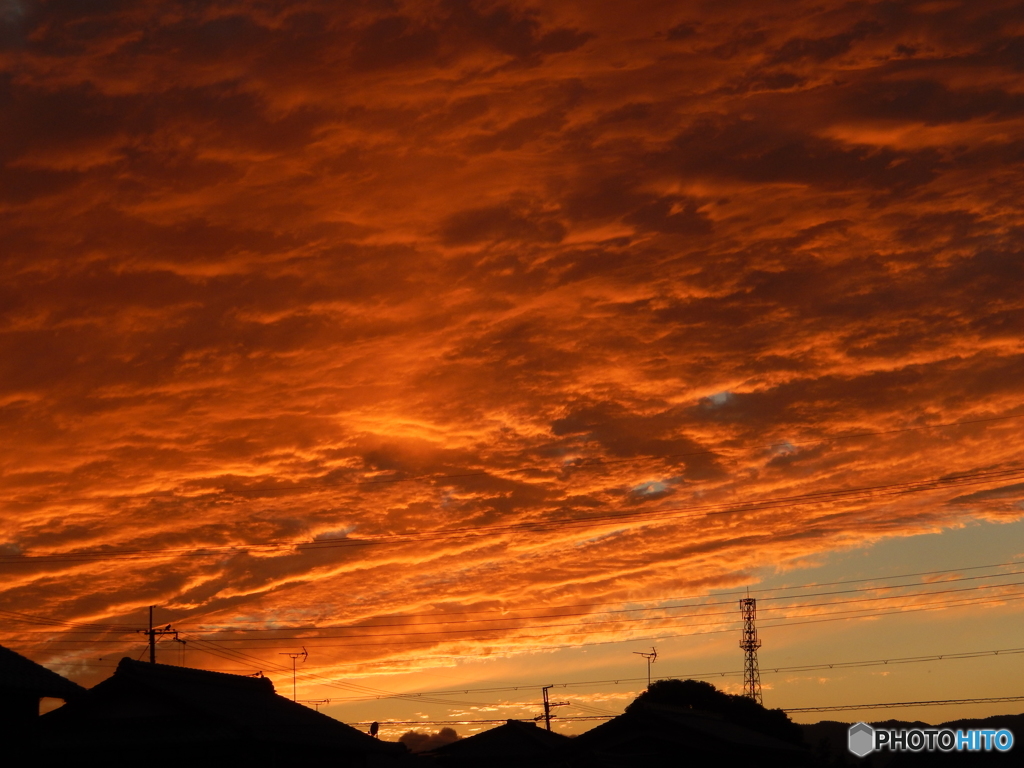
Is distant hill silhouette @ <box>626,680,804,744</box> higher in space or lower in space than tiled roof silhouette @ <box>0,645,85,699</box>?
lower

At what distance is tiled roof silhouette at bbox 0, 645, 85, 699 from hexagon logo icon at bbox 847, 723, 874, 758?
38.4 metres

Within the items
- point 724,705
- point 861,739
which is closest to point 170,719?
point 861,739

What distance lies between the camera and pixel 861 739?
4950 cm

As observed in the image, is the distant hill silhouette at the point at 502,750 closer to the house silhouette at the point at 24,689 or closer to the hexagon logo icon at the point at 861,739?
the hexagon logo icon at the point at 861,739

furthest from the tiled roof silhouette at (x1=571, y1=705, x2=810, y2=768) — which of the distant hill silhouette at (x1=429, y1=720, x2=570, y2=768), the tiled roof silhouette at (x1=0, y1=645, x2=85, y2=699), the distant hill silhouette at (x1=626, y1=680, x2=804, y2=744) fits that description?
the distant hill silhouette at (x1=626, y1=680, x2=804, y2=744)

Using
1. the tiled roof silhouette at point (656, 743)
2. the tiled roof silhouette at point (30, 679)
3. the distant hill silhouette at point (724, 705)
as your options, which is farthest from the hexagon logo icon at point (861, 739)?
Answer: the tiled roof silhouette at point (30, 679)

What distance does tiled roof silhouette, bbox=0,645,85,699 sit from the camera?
23828mm

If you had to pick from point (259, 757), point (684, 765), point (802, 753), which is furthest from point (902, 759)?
point (259, 757)

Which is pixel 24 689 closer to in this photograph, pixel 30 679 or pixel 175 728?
pixel 30 679

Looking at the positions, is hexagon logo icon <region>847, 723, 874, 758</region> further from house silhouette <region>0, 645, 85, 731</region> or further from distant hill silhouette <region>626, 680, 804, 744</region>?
house silhouette <region>0, 645, 85, 731</region>

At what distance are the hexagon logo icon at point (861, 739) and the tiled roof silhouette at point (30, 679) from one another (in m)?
38.4

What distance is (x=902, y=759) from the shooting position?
2419 inches

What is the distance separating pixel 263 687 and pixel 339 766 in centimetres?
705

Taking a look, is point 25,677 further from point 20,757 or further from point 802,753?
point 802,753
